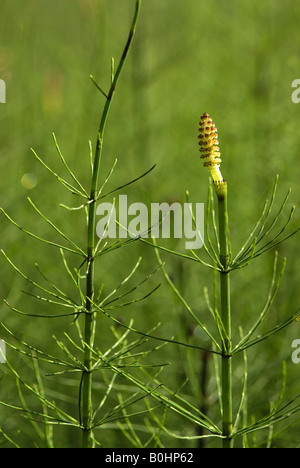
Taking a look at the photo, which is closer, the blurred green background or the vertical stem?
the vertical stem

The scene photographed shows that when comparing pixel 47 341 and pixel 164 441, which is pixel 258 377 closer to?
pixel 164 441

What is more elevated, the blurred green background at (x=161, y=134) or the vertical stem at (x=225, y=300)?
the blurred green background at (x=161, y=134)

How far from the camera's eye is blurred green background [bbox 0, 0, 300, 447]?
1.35m

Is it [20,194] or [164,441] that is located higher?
[20,194]

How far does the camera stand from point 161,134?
182 cm

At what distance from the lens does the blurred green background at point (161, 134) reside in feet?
4.44

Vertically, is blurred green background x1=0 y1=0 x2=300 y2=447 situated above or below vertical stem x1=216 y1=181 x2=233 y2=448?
above

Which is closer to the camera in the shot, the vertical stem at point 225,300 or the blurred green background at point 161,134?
the vertical stem at point 225,300

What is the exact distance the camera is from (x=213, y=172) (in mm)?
523

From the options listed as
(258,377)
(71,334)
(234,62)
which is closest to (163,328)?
(71,334)

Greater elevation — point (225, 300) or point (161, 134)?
point (161, 134)

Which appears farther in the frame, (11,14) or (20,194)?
(11,14)
